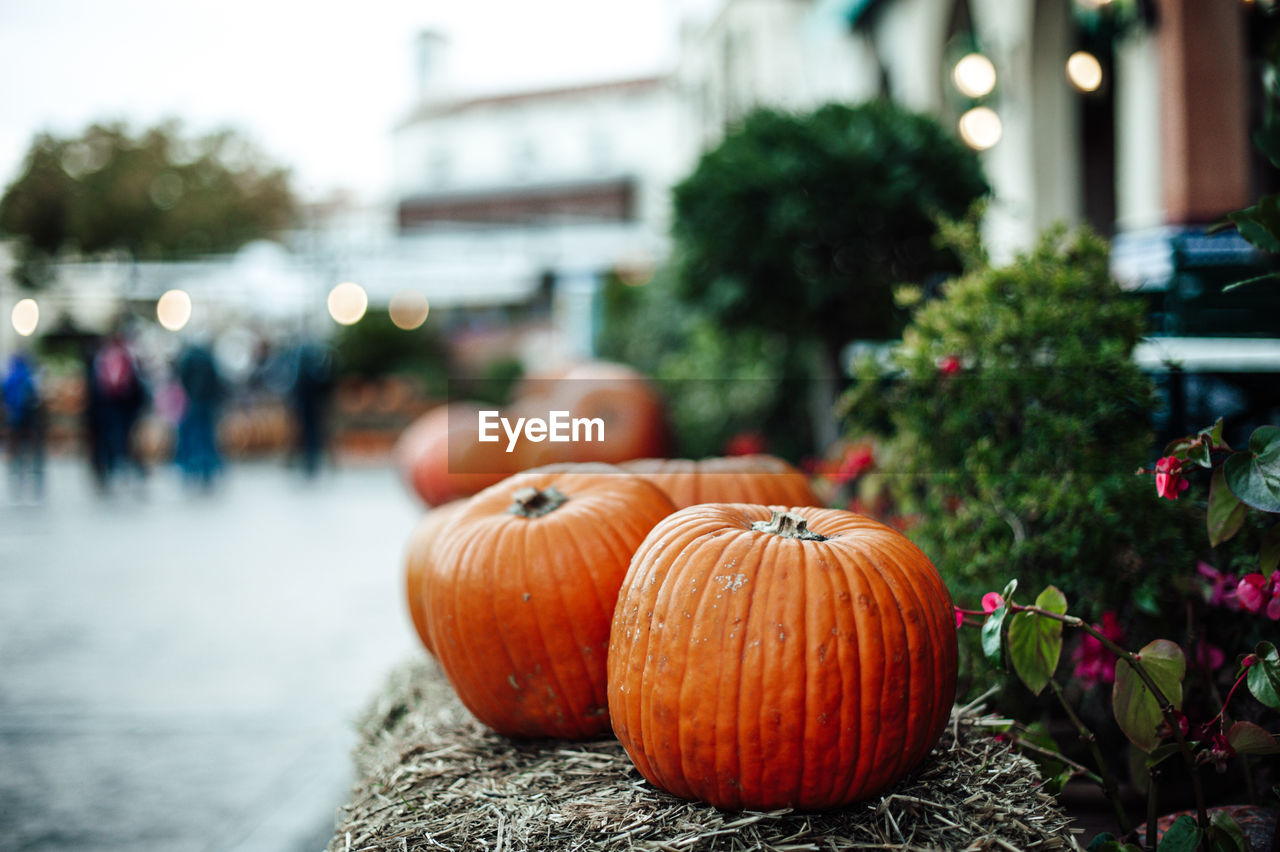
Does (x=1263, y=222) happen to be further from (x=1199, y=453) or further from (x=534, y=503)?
(x=534, y=503)

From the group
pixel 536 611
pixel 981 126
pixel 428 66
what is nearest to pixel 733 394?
pixel 981 126

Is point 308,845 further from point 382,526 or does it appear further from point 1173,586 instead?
point 382,526

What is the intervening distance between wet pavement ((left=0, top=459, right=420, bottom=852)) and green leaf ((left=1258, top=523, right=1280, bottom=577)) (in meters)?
2.45

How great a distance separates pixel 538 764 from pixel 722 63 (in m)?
20.6

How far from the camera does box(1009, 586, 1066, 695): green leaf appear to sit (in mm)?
1658

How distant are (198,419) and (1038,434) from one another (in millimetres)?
11563

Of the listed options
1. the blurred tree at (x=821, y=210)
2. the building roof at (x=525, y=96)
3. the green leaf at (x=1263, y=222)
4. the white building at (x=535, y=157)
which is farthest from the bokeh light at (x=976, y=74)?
the building roof at (x=525, y=96)

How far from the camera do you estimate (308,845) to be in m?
2.49

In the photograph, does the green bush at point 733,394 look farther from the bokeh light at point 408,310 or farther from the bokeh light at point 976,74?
the bokeh light at point 408,310

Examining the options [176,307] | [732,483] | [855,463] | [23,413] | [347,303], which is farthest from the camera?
[176,307]

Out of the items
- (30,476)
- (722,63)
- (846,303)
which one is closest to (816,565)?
(846,303)

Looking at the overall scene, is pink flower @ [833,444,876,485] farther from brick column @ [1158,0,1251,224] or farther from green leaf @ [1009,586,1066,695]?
brick column @ [1158,0,1251,224]

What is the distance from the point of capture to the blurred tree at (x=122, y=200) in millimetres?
25031

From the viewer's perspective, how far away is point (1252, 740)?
5.24 ft
